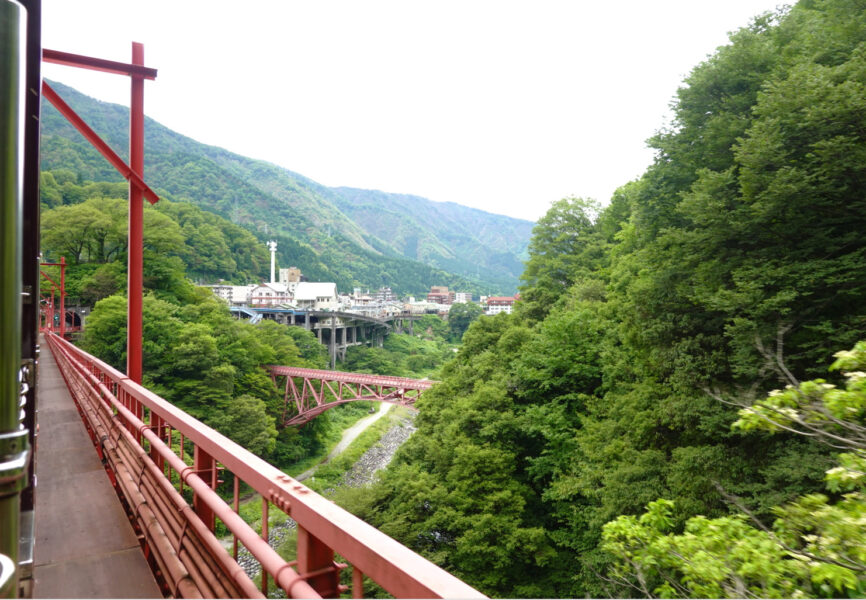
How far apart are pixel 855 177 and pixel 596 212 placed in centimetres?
1827

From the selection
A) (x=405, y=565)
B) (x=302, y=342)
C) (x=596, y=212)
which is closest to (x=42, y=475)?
(x=405, y=565)

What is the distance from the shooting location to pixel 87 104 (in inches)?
6506

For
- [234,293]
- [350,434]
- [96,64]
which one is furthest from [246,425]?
[234,293]

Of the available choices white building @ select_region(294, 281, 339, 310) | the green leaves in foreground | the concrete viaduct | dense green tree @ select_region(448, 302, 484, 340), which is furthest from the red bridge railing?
dense green tree @ select_region(448, 302, 484, 340)

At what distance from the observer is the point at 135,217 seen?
5.18m

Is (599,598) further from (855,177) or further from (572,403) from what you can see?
(855,177)

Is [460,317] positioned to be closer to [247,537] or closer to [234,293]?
[234,293]

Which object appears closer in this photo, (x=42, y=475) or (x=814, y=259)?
(x=42, y=475)

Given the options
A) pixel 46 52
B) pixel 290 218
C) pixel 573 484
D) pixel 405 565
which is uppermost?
A: pixel 290 218

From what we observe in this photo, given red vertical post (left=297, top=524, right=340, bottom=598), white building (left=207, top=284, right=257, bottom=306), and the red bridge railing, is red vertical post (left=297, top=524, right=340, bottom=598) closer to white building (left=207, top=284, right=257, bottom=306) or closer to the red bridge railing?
the red bridge railing

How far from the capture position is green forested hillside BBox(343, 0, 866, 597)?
161 inches

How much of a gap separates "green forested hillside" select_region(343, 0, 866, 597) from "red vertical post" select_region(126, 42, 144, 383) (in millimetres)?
5782

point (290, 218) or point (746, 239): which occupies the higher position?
point (290, 218)

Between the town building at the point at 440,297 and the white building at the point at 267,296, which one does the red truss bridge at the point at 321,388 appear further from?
the town building at the point at 440,297
